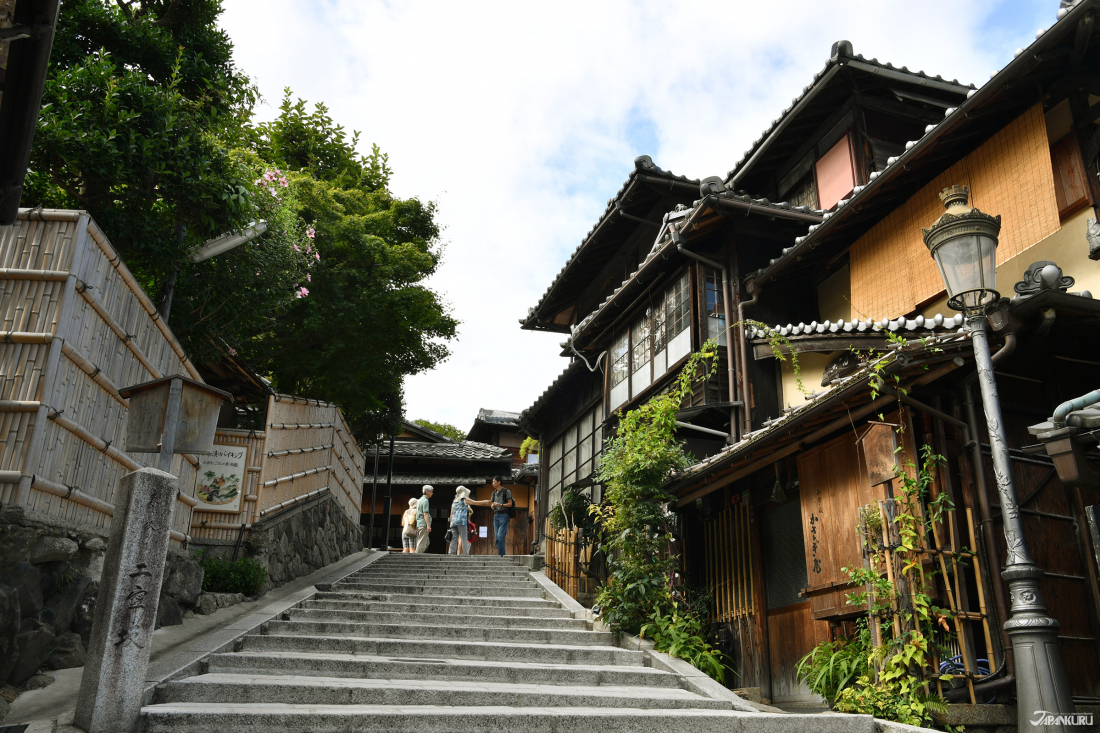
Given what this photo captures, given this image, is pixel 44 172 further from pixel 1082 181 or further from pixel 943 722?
pixel 1082 181

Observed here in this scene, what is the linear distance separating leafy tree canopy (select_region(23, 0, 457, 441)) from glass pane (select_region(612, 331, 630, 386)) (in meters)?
4.24

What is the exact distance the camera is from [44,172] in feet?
28.0

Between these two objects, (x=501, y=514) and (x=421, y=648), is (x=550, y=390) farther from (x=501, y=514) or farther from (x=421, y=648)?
(x=421, y=648)

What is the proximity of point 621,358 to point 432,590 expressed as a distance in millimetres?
6907

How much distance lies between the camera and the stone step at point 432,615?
32.3 ft

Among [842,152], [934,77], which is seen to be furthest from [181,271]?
[934,77]

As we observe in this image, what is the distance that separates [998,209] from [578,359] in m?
11.7

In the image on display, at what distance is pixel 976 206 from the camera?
9227 mm

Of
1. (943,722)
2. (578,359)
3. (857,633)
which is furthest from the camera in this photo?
(578,359)

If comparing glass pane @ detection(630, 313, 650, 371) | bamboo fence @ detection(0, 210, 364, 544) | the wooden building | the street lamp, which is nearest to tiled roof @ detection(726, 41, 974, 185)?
the wooden building

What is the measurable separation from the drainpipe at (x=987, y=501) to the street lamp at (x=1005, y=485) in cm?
103

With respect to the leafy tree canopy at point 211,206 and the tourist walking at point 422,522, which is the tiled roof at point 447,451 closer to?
the tourist walking at point 422,522

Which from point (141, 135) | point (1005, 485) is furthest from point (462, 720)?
point (141, 135)

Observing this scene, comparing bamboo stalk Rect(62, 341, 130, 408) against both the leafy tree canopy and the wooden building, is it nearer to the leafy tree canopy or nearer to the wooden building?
the leafy tree canopy
